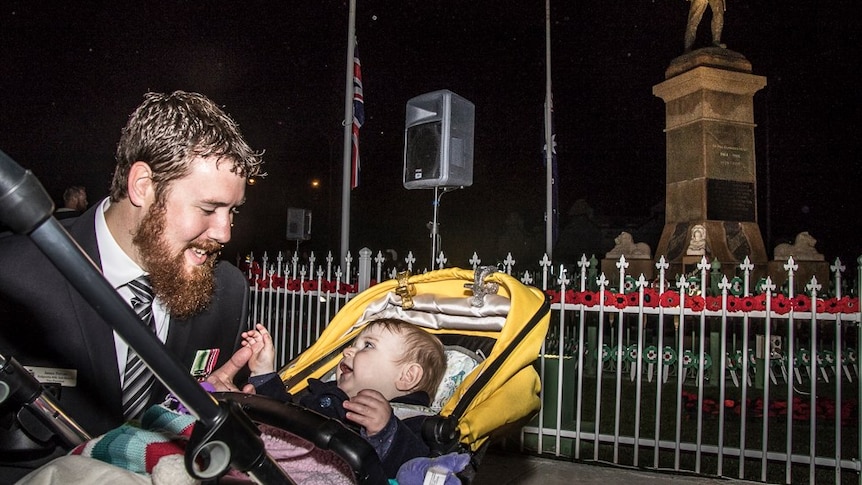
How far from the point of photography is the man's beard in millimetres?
1921

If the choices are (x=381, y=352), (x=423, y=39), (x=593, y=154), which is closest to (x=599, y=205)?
(x=593, y=154)

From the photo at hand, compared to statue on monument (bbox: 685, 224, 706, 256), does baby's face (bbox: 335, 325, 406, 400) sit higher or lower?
lower

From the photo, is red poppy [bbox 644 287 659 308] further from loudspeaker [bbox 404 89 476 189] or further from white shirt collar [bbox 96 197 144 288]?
white shirt collar [bbox 96 197 144 288]

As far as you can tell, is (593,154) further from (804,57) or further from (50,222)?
(50,222)

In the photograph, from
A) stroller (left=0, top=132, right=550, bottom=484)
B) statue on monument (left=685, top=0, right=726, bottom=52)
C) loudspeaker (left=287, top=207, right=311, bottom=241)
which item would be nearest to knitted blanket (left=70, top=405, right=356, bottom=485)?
stroller (left=0, top=132, right=550, bottom=484)

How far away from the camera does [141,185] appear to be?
1.94 m

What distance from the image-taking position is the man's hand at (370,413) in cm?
193

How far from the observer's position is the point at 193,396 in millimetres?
958

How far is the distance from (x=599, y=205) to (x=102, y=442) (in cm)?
2970

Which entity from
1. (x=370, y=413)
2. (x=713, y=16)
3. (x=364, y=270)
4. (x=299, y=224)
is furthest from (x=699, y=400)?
(x=713, y=16)

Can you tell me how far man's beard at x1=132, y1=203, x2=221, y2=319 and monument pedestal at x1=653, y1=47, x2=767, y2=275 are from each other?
32.5 ft

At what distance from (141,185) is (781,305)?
5.60m

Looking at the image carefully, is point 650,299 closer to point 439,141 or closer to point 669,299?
point 669,299

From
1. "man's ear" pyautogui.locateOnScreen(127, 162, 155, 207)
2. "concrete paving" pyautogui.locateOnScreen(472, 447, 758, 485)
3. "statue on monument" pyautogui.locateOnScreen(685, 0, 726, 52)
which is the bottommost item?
"concrete paving" pyautogui.locateOnScreen(472, 447, 758, 485)
